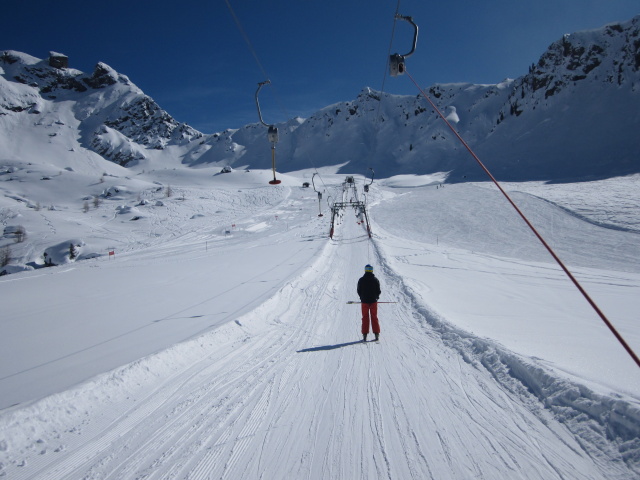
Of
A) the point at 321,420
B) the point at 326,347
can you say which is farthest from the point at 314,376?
the point at 326,347

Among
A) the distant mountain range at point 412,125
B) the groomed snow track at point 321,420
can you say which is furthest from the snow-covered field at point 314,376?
the distant mountain range at point 412,125

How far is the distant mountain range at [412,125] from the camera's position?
7375cm

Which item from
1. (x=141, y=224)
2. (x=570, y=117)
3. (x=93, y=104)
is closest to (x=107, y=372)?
(x=141, y=224)

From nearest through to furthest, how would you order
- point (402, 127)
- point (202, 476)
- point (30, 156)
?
point (202, 476) < point (30, 156) < point (402, 127)

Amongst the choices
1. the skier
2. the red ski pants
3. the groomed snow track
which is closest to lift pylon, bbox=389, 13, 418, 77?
the skier

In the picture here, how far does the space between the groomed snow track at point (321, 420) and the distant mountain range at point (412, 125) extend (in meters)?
30.1

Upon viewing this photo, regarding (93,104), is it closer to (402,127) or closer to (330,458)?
(402,127)

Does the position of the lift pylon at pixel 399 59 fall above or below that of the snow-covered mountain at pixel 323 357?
above

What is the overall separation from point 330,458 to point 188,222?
34.9 meters

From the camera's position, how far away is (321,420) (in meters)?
3.85

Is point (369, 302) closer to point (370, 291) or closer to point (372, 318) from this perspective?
point (370, 291)

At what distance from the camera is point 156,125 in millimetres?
189000

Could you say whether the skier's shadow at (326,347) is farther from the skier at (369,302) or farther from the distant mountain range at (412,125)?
the distant mountain range at (412,125)

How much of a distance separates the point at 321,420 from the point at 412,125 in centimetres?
16280
